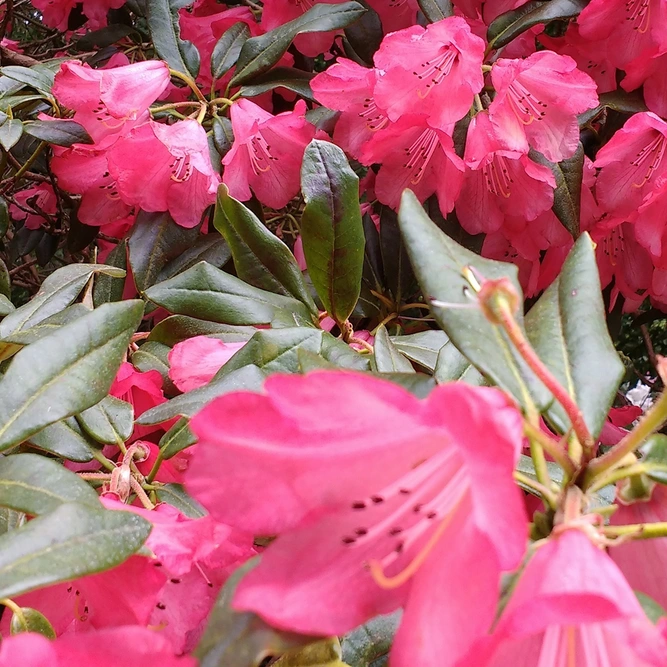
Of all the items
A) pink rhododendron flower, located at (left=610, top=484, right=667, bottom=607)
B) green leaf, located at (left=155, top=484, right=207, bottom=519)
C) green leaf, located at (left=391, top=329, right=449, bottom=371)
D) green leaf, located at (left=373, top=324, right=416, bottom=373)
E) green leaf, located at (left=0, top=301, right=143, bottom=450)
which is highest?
green leaf, located at (left=0, top=301, right=143, bottom=450)

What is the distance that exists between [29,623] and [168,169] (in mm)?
786

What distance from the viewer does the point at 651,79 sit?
44.3 inches

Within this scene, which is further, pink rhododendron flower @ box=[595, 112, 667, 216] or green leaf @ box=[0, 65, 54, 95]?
green leaf @ box=[0, 65, 54, 95]

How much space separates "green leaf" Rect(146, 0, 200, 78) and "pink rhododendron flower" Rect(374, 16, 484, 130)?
0.43m

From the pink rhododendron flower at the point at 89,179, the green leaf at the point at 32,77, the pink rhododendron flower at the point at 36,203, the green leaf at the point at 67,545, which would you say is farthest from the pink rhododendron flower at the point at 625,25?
the pink rhododendron flower at the point at 36,203

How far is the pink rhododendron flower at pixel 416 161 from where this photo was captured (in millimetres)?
1006

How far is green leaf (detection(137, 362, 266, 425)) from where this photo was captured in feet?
2.09

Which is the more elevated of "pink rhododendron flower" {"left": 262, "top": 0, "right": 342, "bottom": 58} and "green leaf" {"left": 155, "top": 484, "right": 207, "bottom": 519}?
"pink rhododendron flower" {"left": 262, "top": 0, "right": 342, "bottom": 58}

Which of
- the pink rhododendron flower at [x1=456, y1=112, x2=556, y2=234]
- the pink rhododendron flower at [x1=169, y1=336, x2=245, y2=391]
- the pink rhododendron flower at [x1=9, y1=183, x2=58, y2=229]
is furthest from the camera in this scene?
the pink rhododendron flower at [x1=9, y1=183, x2=58, y2=229]

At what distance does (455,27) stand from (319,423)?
2.64ft

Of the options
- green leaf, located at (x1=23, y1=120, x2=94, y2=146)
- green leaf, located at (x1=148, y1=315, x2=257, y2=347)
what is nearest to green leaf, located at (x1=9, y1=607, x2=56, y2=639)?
green leaf, located at (x1=148, y1=315, x2=257, y2=347)

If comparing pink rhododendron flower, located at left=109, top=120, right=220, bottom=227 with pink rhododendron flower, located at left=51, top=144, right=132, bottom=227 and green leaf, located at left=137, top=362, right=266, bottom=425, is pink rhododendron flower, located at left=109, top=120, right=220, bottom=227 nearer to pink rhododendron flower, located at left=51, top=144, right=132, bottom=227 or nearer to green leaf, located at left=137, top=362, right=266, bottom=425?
pink rhododendron flower, located at left=51, top=144, right=132, bottom=227

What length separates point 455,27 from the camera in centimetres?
97

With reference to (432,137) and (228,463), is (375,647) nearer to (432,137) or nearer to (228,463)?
(228,463)
